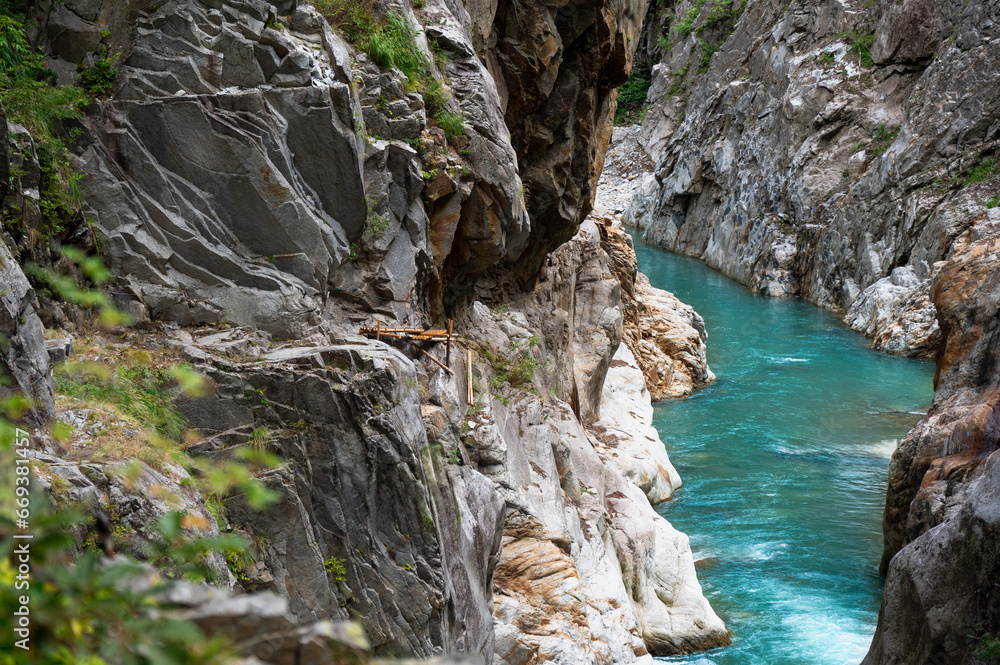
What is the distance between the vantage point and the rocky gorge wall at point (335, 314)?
709 cm

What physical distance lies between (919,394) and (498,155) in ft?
65.4

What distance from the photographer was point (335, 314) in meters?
9.57

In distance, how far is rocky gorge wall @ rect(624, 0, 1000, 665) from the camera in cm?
1465

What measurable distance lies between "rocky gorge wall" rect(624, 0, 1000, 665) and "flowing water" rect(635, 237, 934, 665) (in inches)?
69.1

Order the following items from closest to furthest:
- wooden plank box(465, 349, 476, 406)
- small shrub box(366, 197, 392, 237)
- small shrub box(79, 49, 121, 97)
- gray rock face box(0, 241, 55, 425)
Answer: gray rock face box(0, 241, 55, 425) < small shrub box(79, 49, 121, 97) < small shrub box(366, 197, 392, 237) < wooden plank box(465, 349, 476, 406)

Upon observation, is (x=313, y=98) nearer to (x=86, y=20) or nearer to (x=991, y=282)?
(x=86, y=20)

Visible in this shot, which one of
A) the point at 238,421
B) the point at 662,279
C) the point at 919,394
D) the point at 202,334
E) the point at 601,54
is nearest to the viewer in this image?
the point at 238,421

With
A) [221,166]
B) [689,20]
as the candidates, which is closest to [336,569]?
[221,166]

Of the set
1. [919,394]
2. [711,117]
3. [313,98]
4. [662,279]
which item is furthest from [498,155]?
[711,117]

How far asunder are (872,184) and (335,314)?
35.2 meters

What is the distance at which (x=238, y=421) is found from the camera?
23.1ft

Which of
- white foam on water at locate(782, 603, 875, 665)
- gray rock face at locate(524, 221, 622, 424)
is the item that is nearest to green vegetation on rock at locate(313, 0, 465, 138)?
gray rock face at locate(524, 221, 622, 424)

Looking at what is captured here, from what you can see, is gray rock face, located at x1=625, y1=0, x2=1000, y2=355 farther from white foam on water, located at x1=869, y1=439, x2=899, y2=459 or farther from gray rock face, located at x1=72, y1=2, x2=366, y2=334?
gray rock face, located at x1=72, y1=2, x2=366, y2=334

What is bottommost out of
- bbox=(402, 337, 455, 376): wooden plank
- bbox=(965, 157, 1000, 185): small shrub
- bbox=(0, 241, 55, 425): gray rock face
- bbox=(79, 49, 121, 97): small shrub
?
bbox=(402, 337, 455, 376): wooden plank
